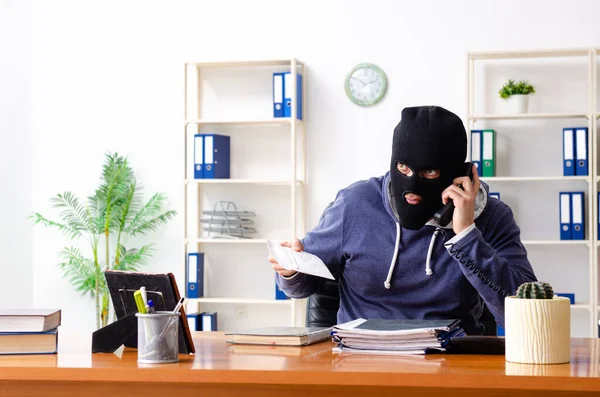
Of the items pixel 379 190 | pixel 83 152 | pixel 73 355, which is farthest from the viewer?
pixel 83 152

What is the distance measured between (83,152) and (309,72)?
61.3 inches

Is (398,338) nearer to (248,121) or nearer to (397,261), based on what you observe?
(397,261)

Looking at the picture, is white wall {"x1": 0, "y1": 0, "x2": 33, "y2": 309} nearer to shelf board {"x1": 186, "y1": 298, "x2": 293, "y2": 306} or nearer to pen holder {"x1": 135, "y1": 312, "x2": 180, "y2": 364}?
shelf board {"x1": 186, "y1": 298, "x2": 293, "y2": 306}

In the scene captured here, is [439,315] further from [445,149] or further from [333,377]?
[333,377]

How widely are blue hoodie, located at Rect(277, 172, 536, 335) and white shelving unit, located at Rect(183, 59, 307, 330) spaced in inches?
105

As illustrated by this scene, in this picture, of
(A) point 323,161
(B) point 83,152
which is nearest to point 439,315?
(A) point 323,161

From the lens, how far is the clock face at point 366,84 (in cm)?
520

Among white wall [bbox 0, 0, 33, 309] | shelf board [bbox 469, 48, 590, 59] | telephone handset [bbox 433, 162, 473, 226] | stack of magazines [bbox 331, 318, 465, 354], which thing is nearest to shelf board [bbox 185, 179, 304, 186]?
white wall [bbox 0, 0, 33, 309]

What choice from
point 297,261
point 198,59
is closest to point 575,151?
point 198,59

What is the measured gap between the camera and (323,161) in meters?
5.30

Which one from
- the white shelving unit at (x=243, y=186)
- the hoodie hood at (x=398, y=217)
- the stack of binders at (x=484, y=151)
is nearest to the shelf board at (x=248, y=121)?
the white shelving unit at (x=243, y=186)

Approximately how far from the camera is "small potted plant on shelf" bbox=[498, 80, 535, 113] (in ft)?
16.2

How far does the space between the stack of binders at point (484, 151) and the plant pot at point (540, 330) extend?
322 cm

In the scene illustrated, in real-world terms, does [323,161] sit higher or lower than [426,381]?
higher
